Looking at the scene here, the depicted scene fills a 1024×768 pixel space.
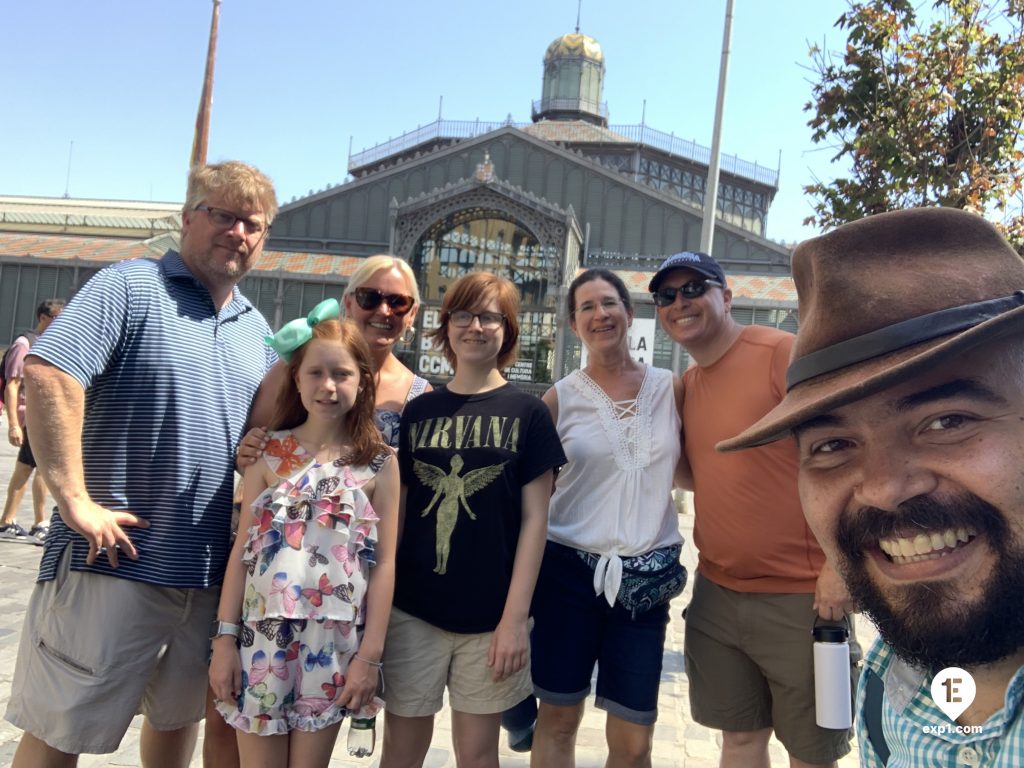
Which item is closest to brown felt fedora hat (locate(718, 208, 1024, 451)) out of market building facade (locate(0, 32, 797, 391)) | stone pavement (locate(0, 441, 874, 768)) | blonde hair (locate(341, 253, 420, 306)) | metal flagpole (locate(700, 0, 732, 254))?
blonde hair (locate(341, 253, 420, 306))

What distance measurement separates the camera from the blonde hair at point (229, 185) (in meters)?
2.76

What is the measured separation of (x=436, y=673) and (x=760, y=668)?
50.0 inches

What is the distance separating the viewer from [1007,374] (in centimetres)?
124

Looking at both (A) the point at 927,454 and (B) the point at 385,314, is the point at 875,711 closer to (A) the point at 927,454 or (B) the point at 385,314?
(A) the point at 927,454

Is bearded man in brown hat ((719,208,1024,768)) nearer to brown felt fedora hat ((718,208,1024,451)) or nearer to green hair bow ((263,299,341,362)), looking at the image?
brown felt fedora hat ((718,208,1024,451))

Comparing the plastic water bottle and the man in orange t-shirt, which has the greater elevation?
the man in orange t-shirt

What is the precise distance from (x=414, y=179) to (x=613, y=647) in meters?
28.8

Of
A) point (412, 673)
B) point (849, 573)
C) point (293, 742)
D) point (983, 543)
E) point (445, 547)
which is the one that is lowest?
point (293, 742)

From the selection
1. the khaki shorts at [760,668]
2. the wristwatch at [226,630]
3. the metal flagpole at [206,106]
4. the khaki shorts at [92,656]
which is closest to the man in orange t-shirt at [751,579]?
the khaki shorts at [760,668]

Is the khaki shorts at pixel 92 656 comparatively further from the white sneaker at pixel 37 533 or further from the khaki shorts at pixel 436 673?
the white sneaker at pixel 37 533

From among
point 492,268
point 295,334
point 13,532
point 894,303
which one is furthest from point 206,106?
point 492,268

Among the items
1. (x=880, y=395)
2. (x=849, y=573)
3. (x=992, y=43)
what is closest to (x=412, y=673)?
(x=849, y=573)

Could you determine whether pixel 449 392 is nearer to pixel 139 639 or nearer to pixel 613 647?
pixel 613 647

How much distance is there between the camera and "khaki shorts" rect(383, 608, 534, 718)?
9.00 feet
